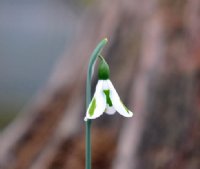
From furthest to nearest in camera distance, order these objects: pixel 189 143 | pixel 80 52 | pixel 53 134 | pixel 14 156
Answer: pixel 80 52
pixel 14 156
pixel 53 134
pixel 189 143

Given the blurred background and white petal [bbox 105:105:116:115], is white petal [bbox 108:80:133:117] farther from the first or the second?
the blurred background

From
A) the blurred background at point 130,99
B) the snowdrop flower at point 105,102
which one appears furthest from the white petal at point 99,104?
the blurred background at point 130,99

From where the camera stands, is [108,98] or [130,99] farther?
[130,99]

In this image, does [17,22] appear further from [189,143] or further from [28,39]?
[189,143]

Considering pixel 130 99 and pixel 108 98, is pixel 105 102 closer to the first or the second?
pixel 108 98

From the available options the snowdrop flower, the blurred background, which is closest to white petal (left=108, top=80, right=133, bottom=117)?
the snowdrop flower

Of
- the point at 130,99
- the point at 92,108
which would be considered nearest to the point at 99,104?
the point at 92,108

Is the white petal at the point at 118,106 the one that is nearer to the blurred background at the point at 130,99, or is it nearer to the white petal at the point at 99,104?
the white petal at the point at 99,104

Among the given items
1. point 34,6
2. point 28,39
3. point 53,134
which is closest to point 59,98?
point 53,134
